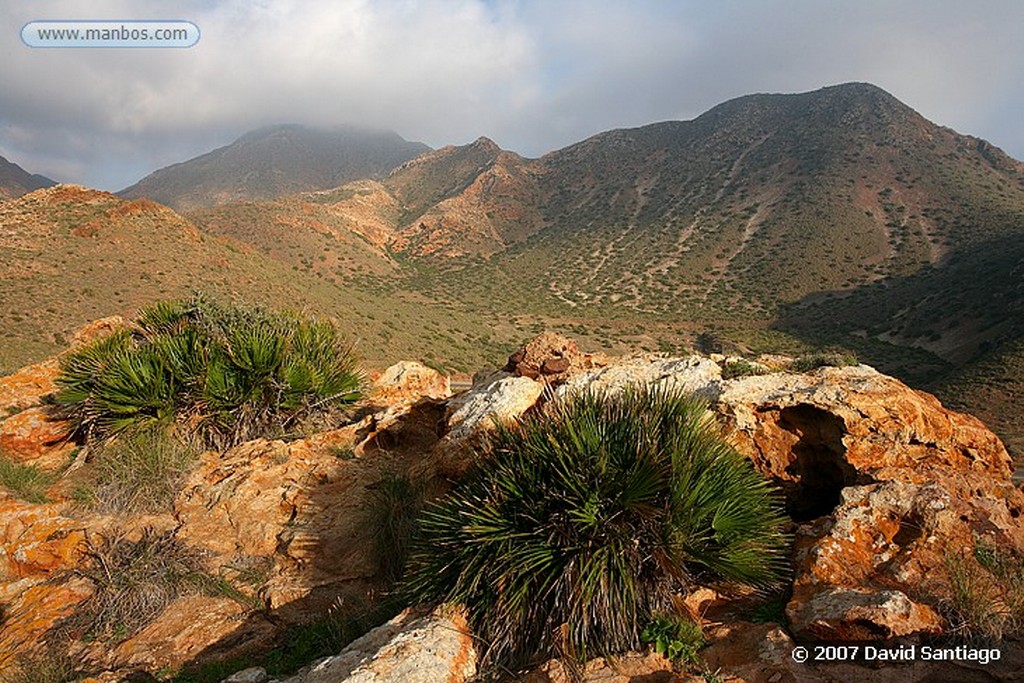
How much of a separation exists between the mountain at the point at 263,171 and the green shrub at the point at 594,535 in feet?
452

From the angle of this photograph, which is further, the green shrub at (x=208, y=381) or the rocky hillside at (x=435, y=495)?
the green shrub at (x=208, y=381)

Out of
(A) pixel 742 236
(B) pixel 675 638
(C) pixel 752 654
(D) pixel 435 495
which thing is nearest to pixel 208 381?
(D) pixel 435 495

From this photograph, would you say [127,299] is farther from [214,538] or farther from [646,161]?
[646,161]

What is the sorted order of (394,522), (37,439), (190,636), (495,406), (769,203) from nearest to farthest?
1. (190,636)
2. (394,522)
3. (495,406)
4. (37,439)
5. (769,203)

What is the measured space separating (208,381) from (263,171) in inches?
6449

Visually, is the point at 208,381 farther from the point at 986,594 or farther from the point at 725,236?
the point at 725,236

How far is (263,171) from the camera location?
148 m

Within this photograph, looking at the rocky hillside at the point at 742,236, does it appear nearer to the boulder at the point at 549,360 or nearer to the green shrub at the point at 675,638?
the boulder at the point at 549,360

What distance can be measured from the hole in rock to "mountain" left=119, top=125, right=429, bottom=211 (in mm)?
138101

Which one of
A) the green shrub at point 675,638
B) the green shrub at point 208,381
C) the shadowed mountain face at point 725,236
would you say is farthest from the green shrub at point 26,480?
the shadowed mountain face at point 725,236

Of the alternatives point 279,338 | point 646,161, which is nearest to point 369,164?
point 646,161

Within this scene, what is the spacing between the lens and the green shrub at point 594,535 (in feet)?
11.1

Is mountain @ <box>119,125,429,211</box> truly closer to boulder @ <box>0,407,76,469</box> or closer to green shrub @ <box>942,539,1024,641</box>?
boulder @ <box>0,407,76,469</box>

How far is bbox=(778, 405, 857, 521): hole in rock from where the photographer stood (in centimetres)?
495
